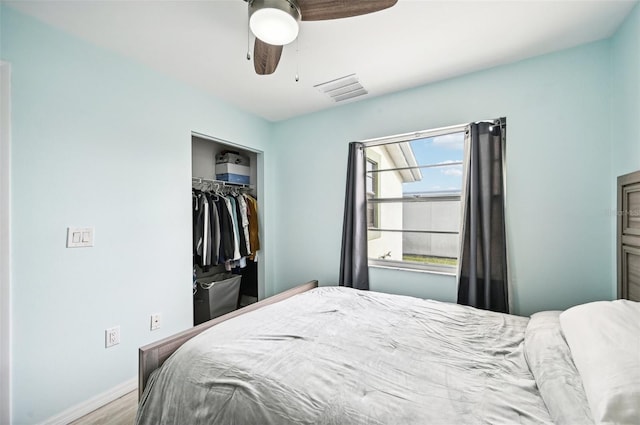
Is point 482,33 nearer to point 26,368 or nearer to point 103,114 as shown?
point 103,114

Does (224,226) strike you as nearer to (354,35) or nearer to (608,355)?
(354,35)

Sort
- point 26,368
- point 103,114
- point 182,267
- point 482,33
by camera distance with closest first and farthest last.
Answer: point 26,368, point 482,33, point 103,114, point 182,267

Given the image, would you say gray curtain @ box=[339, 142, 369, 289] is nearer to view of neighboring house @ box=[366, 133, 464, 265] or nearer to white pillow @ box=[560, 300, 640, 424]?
view of neighboring house @ box=[366, 133, 464, 265]

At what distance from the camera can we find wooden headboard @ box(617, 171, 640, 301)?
4.75ft

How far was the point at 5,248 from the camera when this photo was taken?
1438mm

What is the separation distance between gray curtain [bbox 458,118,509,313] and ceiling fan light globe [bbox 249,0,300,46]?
1541 mm

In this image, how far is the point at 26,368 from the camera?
4.93 feet

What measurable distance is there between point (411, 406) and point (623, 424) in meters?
0.52

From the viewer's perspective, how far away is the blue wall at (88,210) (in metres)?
1.51

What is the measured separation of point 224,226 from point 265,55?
1787mm

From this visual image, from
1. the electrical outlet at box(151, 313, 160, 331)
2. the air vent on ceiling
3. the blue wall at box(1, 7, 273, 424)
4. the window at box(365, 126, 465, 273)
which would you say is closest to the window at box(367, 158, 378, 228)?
the window at box(365, 126, 465, 273)

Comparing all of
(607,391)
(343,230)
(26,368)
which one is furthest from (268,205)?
(607,391)

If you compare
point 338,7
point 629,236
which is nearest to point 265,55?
point 338,7

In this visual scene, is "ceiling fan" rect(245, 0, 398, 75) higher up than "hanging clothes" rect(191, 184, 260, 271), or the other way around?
"ceiling fan" rect(245, 0, 398, 75)
